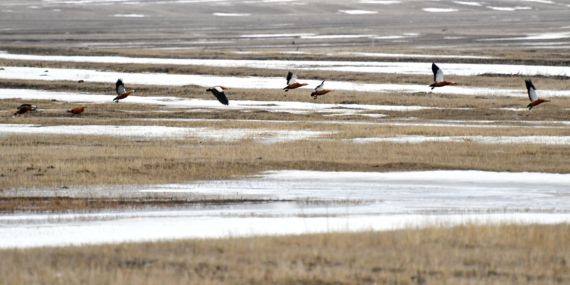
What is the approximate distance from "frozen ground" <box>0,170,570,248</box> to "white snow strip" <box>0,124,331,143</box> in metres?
6.17

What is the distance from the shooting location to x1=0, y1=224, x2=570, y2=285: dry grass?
6453mm

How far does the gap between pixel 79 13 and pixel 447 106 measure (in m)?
107

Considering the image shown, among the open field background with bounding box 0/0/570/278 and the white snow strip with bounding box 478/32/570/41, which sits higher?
the open field background with bounding box 0/0/570/278

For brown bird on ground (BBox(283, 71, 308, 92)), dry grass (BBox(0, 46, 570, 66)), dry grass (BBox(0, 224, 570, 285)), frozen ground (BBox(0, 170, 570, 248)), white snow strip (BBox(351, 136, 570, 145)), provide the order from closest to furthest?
dry grass (BBox(0, 224, 570, 285))
frozen ground (BBox(0, 170, 570, 248))
white snow strip (BBox(351, 136, 570, 145))
brown bird on ground (BBox(283, 71, 308, 92))
dry grass (BBox(0, 46, 570, 66))

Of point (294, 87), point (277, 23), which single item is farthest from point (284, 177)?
point (277, 23)

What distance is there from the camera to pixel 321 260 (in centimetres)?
709

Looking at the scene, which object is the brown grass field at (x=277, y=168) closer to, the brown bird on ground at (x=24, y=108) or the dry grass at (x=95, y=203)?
the dry grass at (x=95, y=203)

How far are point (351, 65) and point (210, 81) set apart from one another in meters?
11.1

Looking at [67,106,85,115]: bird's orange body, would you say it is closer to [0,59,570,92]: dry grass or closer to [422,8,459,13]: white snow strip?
[0,59,570,92]: dry grass

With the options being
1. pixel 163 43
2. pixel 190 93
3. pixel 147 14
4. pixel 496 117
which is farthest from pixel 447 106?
pixel 147 14

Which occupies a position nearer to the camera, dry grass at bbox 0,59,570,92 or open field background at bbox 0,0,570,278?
open field background at bbox 0,0,570,278

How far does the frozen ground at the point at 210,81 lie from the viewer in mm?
32938

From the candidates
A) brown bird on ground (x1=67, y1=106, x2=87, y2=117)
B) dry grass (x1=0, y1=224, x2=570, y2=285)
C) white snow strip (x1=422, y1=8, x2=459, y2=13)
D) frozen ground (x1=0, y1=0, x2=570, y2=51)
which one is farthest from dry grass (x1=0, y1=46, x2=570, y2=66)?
white snow strip (x1=422, y1=8, x2=459, y2=13)

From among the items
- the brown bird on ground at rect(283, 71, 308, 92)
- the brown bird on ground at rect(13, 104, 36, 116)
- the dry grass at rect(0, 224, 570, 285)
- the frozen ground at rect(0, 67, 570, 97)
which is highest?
the dry grass at rect(0, 224, 570, 285)
